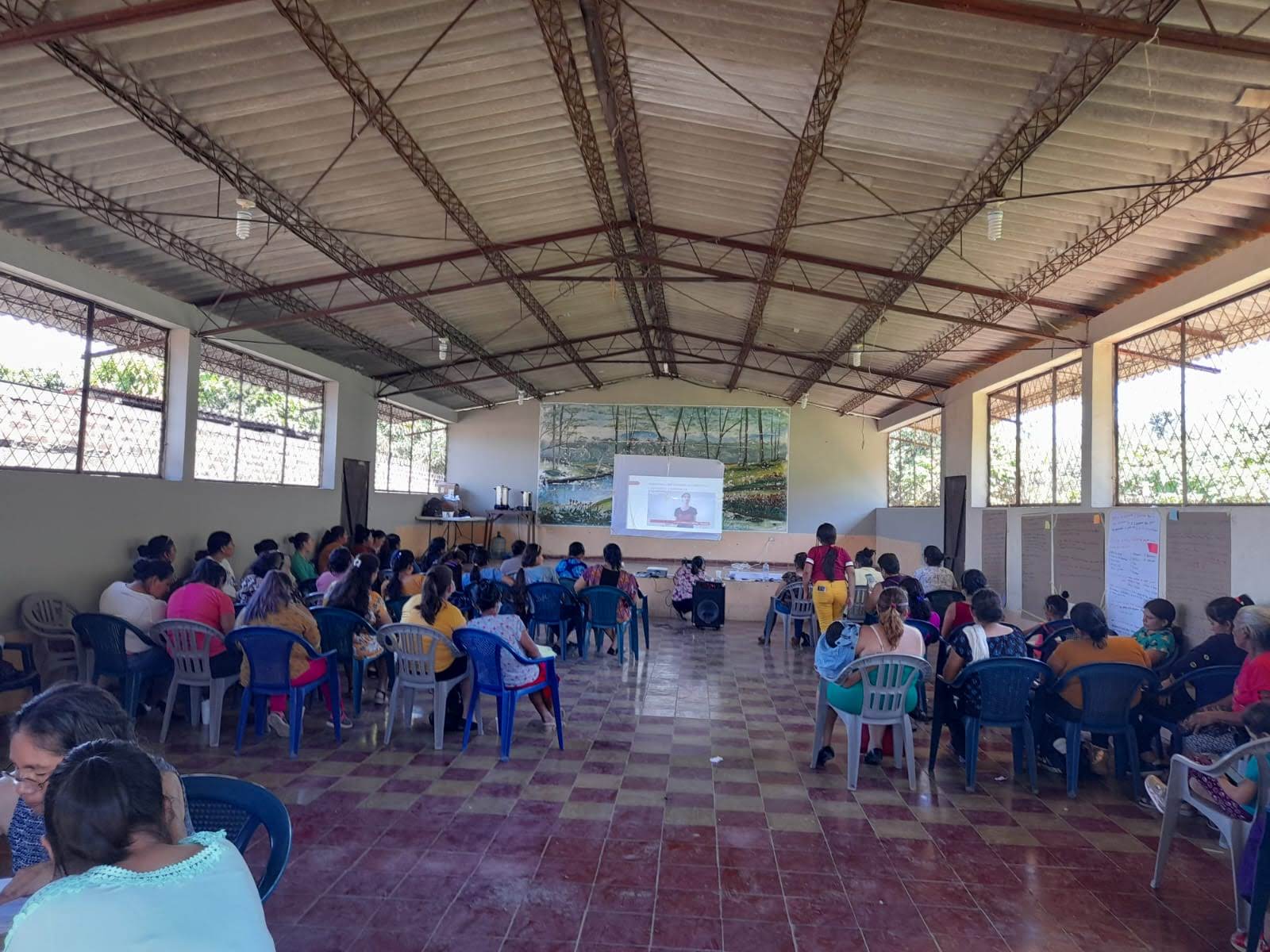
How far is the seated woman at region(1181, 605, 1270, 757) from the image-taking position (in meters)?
3.33

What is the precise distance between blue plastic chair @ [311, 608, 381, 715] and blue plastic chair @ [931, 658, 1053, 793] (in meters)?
3.50

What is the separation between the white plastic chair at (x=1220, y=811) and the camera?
2486mm

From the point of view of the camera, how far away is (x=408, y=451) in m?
14.0

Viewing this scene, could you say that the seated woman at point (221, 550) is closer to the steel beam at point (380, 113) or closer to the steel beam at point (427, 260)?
the steel beam at point (427, 260)

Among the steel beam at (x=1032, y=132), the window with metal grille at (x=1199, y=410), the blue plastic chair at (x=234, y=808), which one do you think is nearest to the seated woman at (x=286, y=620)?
the blue plastic chair at (x=234, y=808)

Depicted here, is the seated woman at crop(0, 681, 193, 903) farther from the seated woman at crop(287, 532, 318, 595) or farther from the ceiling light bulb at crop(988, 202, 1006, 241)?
the seated woman at crop(287, 532, 318, 595)

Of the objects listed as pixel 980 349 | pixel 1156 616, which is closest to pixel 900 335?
pixel 980 349

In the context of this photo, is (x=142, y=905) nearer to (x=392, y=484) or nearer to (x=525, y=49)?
(x=525, y=49)

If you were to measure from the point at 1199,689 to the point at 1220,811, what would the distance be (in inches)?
63.5

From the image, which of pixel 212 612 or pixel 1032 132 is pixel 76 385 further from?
pixel 1032 132

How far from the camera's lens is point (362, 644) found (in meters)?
4.87

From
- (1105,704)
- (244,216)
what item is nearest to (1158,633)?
(1105,704)

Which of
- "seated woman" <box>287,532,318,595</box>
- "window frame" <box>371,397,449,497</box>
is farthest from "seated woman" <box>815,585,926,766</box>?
"window frame" <box>371,397,449,497</box>

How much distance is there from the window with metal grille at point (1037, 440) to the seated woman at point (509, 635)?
5807 millimetres
